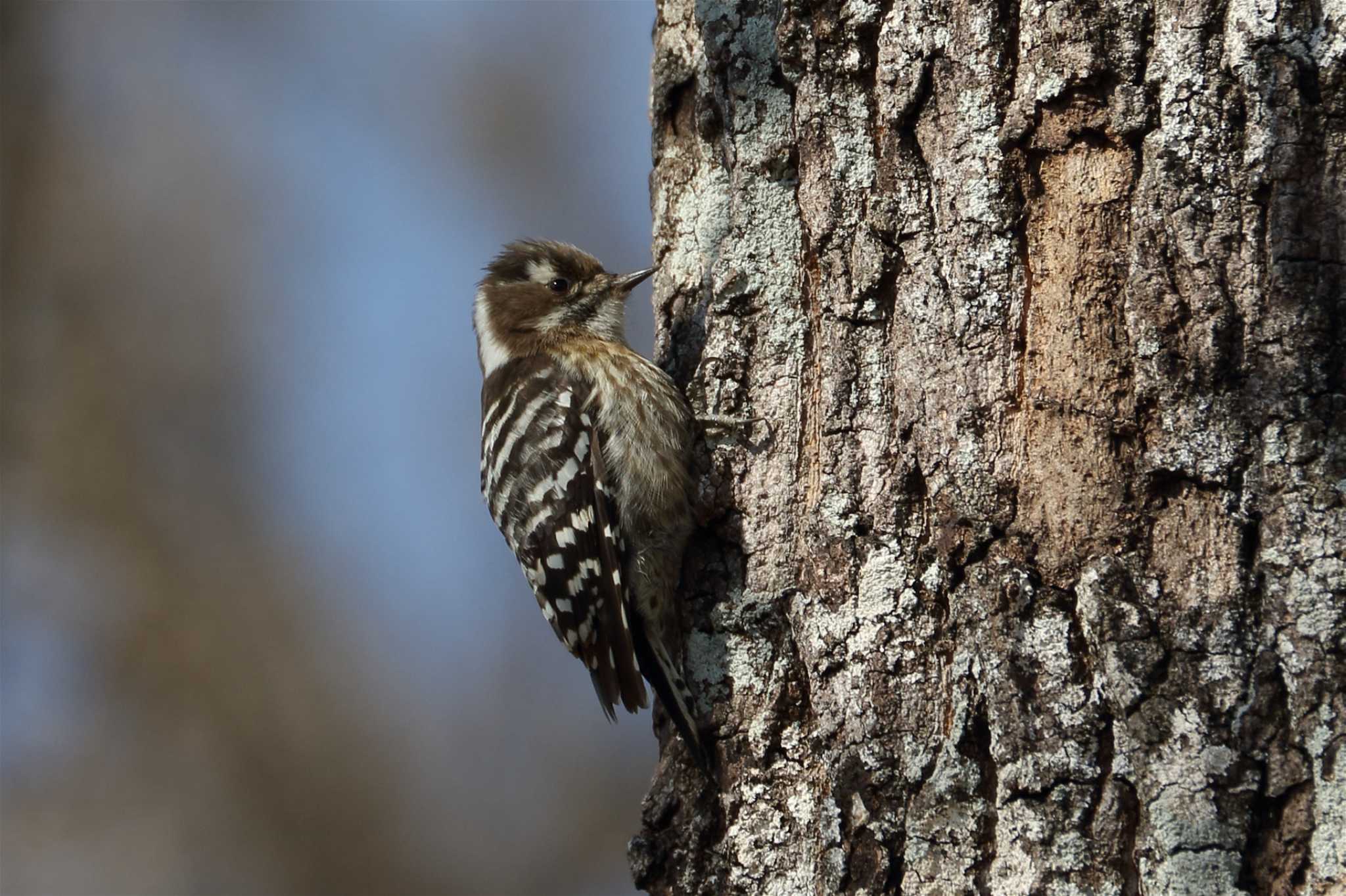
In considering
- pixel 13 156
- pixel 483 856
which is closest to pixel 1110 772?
pixel 483 856

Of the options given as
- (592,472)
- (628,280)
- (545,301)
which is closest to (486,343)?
(545,301)

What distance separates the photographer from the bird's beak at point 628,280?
443 centimetres

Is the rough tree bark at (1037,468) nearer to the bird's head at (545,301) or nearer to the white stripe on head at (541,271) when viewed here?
the bird's head at (545,301)

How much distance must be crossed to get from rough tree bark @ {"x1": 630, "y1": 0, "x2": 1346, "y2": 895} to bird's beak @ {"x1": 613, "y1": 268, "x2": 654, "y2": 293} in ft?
3.72

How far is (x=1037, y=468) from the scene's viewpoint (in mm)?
2621

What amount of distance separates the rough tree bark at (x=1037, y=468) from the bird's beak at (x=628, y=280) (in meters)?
1.13

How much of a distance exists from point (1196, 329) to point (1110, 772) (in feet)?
2.78

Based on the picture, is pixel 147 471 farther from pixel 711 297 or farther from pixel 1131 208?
pixel 1131 208

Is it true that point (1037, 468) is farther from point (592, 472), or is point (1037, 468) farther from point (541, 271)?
point (541, 271)

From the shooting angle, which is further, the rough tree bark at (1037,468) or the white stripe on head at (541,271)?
the white stripe on head at (541,271)

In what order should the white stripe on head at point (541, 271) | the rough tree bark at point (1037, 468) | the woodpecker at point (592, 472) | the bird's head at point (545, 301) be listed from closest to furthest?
the rough tree bark at point (1037, 468)
the woodpecker at point (592, 472)
the bird's head at point (545, 301)
the white stripe on head at point (541, 271)

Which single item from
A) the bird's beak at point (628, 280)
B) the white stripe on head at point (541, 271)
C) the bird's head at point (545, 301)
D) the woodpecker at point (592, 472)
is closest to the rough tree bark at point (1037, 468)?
the woodpecker at point (592, 472)

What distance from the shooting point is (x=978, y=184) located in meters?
2.75

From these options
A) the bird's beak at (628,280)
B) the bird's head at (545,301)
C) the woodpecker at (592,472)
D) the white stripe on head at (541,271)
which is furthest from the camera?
the white stripe on head at (541,271)
